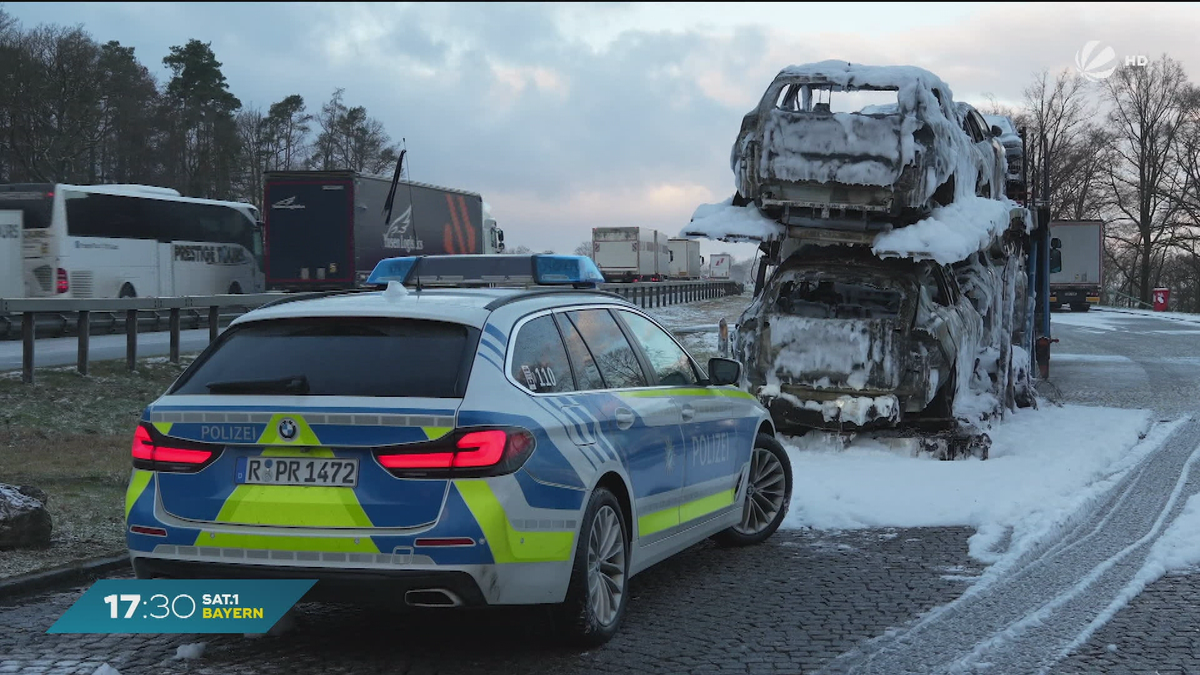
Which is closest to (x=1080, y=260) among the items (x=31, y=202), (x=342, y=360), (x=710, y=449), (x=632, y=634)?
(x=31, y=202)

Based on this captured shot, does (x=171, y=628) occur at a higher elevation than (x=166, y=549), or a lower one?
lower

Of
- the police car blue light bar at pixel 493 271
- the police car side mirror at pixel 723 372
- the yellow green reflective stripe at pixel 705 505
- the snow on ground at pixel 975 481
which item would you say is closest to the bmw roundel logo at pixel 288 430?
the yellow green reflective stripe at pixel 705 505

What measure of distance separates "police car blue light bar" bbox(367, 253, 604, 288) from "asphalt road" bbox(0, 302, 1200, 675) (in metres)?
2.25

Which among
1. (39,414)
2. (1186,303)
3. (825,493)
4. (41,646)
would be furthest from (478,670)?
(1186,303)

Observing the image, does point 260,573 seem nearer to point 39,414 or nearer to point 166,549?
point 166,549

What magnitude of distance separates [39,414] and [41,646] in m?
8.91

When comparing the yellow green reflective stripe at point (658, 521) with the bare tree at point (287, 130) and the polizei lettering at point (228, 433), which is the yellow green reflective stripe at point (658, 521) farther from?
the bare tree at point (287, 130)

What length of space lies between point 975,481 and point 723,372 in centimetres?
406

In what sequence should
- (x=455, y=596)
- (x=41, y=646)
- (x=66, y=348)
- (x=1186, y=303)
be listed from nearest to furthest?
(x=455, y=596) → (x=41, y=646) → (x=66, y=348) → (x=1186, y=303)

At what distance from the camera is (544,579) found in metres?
5.15

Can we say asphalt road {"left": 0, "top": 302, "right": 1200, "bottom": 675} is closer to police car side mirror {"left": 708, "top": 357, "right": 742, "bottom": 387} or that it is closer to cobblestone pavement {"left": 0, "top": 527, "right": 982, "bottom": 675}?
cobblestone pavement {"left": 0, "top": 527, "right": 982, "bottom": 675}

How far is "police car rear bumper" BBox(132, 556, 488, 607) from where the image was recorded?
16.0ft

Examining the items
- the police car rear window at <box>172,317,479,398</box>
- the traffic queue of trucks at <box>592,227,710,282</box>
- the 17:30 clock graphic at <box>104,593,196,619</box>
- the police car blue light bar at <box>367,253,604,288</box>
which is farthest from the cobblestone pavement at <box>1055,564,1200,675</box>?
the traffic queue of trucks at <box>592,227,710,282</box>

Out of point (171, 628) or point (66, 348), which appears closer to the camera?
point (171, 628)
